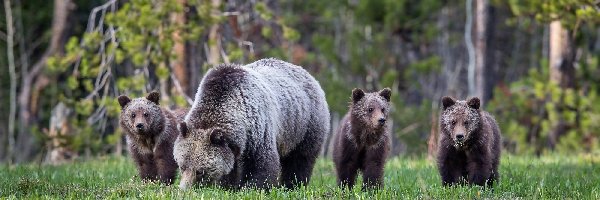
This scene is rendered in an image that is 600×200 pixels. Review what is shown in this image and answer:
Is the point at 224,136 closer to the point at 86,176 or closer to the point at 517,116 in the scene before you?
the point at 86,176

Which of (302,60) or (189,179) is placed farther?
(302,60)

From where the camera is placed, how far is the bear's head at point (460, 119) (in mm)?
11914

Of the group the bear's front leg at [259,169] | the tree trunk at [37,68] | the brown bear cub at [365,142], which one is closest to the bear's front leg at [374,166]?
the brown bear cub at [365,142]

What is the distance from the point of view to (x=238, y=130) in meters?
10.4

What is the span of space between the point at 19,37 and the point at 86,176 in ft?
70.2

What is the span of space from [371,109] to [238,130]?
7.06 ft

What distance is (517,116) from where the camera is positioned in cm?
2973

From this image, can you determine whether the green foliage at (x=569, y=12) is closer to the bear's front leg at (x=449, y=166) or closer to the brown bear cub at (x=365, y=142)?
the bear's front leg at (x=449, y=166)

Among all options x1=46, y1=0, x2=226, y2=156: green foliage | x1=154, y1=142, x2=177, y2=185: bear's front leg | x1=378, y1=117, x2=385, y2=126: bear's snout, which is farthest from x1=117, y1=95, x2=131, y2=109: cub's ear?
x1=46, y1=0, x2=226, y2=156: green foliage

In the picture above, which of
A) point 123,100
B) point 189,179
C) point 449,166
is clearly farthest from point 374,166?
point 123,100

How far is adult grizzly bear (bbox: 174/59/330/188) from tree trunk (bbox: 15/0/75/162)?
17134 millimetres

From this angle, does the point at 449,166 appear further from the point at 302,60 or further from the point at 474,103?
the point at 302,60

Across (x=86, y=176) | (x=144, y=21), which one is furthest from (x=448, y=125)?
(x=144, y=21)

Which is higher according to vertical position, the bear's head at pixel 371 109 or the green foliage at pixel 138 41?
the green foliage at pixel 138 41
